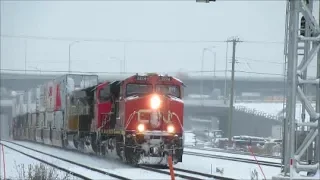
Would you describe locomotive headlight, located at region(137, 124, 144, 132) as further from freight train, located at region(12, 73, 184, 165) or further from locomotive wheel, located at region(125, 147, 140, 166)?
locomotive wheel, located at region(125, 147, 140, 166)

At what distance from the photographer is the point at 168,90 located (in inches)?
951

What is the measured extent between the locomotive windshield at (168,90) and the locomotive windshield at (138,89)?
37 cm

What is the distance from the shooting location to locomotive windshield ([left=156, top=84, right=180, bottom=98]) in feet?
78.2

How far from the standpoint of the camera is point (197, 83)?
11869cm

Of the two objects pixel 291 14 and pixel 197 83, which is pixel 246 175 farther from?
pixel 197 83

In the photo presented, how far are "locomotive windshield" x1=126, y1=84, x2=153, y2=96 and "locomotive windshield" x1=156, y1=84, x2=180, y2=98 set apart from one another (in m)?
0.37

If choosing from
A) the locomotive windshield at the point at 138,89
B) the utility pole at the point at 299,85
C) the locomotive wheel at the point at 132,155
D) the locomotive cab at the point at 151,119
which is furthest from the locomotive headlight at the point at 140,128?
the utility pole at the point at 299,85

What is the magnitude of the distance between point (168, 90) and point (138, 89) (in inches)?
51.3

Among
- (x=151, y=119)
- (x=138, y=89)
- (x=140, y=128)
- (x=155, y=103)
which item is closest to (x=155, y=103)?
(x=155, y=103)

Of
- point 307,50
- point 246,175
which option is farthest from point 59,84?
point 307,50

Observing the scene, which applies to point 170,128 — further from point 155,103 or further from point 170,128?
point 155,103

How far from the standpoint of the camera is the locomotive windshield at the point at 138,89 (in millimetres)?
23719

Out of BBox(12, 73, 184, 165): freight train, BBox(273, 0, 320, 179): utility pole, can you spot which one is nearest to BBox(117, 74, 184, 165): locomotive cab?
BBox(12, 73, 184, 165): freight train

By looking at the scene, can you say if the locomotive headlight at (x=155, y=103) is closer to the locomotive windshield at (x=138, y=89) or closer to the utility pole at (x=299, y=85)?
the locomotive windshield at (x=138, y=89)
